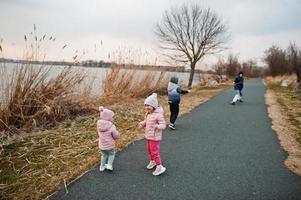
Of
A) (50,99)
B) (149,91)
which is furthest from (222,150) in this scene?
(149,91)

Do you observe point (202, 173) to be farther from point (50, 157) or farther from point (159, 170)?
point (50, 157)

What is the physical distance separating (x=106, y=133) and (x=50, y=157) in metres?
1.46

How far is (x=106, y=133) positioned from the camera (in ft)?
16.6

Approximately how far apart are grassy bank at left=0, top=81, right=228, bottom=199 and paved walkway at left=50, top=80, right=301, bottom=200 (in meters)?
0.31

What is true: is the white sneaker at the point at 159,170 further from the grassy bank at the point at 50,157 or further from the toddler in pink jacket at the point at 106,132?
the grassy bank at the point at 50,157

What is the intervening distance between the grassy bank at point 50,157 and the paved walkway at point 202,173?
1.02 ft

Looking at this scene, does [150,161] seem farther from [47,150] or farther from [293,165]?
[293,165]

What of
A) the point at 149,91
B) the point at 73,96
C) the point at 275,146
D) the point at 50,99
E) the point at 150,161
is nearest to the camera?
the point at 150,161

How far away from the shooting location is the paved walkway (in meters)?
4.41

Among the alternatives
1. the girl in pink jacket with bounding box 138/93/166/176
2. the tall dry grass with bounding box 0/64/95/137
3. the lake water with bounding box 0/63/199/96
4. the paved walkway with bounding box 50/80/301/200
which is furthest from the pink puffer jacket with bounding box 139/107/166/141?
the lake water with bounding box 0/63/199/96

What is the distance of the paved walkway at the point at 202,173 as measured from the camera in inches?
174

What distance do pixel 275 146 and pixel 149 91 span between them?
978 cm

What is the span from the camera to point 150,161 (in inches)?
221

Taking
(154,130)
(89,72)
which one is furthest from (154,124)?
(89,72)
